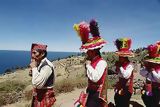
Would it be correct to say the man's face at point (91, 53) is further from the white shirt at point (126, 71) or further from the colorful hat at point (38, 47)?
the white shirt at point (126, 71)

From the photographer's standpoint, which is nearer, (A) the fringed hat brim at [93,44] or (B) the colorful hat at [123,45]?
(A) the fringed hat brim at [93,44]

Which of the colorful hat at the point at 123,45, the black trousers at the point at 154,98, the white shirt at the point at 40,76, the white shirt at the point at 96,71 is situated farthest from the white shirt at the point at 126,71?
the white shirt at the point at 40,76

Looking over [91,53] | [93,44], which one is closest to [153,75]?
[91,53]

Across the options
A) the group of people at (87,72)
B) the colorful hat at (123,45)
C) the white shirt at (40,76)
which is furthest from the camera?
the colorful hat at (123,45)

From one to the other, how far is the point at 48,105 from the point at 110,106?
198 centimetres

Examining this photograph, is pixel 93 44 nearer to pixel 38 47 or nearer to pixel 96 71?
pixel 96 71

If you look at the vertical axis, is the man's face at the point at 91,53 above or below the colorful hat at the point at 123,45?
below

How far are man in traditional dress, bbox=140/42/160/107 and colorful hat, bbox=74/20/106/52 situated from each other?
2463 mm

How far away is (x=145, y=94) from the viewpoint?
9.10 m

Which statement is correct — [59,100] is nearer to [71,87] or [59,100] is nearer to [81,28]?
[71,87]

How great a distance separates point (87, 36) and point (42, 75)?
Answer: 1.21 meters

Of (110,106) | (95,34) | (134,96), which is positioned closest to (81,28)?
(95,34)

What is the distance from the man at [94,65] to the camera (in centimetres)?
668

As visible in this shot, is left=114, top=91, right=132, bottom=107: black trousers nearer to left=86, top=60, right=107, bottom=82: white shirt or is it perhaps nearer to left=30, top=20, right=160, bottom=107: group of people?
left=30, top=20, right=160, bottom=107: group of people
